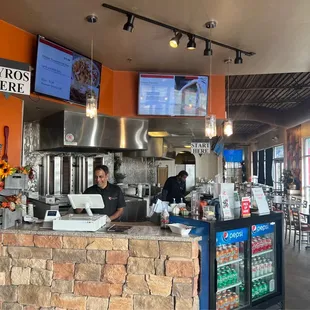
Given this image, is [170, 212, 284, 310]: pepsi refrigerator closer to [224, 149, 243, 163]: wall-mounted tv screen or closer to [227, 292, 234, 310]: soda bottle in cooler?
[227, 292, 234, 310]: soda bottle in cooler

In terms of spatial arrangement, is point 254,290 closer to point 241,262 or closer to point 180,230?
point 241,262

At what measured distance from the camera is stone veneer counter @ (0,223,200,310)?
2385 millimetres

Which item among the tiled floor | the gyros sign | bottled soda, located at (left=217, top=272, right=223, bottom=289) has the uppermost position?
the gyros sign

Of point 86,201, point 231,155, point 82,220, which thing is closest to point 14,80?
point 86,201

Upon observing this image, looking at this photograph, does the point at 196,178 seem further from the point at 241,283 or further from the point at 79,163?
the point at 241,283

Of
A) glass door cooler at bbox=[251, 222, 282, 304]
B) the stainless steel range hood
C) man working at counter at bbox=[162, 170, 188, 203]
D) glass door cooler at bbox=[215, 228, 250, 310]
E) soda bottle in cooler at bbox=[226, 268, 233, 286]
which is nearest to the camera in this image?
glass door cooler at bbox=[215, 228, 250, 310]

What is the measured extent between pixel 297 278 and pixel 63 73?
183 inches

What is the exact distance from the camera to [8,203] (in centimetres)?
269

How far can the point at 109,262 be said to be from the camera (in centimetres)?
246

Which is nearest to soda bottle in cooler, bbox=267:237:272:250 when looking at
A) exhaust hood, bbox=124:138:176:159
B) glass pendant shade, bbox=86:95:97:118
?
glass pendant shade, bbox=86:95:97:118

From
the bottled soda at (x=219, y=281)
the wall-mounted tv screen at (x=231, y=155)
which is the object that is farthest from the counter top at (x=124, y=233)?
the wall-mounted tv screen at (x=231, y=155)

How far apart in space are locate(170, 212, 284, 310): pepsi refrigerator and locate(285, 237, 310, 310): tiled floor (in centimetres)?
33

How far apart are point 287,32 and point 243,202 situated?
2.05 m

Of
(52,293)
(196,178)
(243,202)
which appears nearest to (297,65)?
(243,202)
